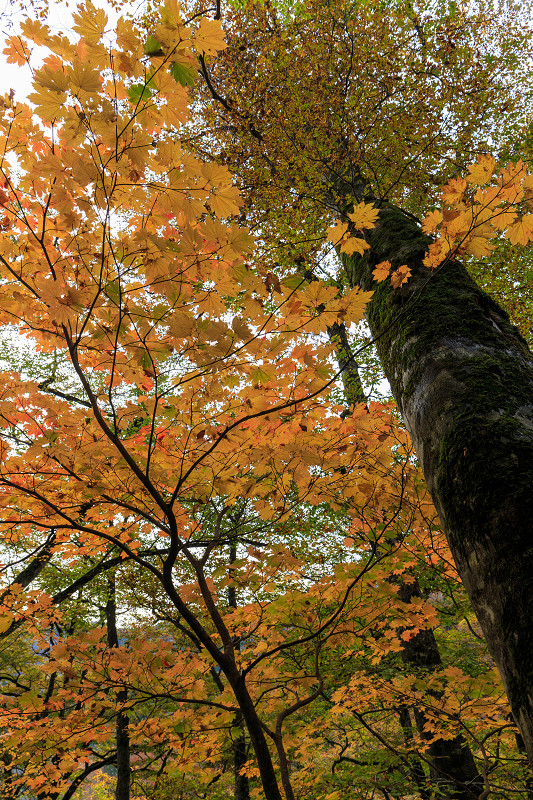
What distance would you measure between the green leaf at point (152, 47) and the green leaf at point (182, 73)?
5 cm

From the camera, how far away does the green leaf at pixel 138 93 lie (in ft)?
4.42

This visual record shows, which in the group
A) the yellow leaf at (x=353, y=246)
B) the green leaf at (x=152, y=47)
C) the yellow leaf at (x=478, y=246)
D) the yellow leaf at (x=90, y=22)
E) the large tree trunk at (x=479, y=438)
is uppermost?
the yellow leaf at (x=90, y=22)

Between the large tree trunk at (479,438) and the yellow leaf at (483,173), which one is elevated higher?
the yellow leaf at (483,173)

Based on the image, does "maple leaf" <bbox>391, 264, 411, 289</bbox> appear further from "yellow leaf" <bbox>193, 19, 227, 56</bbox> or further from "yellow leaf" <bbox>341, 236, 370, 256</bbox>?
"yellow leaf" <bbox>193, 19, 227, 56</bbox>

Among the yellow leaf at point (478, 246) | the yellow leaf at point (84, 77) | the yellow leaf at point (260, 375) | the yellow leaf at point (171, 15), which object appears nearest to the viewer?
the yellow leaf at point (171, 15)

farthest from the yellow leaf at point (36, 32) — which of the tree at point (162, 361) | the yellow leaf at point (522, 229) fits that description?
the yellow leaf at point (522, 229)

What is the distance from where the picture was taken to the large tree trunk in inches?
31.8

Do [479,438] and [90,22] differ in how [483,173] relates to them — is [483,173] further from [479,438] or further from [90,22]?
[90,22]

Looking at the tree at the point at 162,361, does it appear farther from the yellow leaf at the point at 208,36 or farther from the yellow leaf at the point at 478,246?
the yellow leaf at the point at 478,246

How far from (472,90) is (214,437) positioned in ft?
24.9

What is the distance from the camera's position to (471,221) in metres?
1.48

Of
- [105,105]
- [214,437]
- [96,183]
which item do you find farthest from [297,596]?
[105,105]

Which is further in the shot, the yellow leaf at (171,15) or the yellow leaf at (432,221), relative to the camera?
the yellow leaf at (432,221)

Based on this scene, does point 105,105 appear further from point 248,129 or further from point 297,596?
point 248,129
